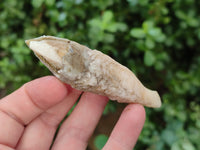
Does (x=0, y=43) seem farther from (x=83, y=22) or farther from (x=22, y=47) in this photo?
(x=83, y=22)

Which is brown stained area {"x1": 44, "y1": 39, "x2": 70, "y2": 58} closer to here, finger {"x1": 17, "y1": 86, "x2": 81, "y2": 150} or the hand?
the hand

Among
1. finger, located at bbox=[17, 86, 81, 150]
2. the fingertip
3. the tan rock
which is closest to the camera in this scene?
the tan rock

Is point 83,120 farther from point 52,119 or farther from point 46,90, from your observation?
point 46,90

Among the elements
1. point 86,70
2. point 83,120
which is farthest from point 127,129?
point 86,70

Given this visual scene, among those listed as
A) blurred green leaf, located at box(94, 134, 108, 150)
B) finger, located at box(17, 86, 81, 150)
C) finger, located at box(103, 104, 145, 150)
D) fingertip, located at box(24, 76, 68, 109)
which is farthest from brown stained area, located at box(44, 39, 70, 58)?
blurred green leaf, located at box(94, 134, 108, 150)

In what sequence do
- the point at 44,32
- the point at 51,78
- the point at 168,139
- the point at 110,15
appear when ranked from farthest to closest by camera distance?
the point at 44,32 → the point at 168,139 → the point at 110,15 → the point at 51,78

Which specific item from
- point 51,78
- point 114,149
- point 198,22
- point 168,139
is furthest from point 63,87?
point 198,22
